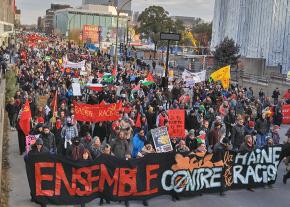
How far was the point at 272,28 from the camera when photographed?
58562mm

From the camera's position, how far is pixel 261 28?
61281 millimetres

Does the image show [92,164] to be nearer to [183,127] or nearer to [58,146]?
[58,146]

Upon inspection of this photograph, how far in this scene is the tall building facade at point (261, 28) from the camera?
5588 cm

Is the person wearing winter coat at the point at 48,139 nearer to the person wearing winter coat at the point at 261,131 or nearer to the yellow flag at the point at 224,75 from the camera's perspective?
the person wearing winter coat at the point at 261,131

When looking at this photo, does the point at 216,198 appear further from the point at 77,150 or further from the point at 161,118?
the point at 161,118

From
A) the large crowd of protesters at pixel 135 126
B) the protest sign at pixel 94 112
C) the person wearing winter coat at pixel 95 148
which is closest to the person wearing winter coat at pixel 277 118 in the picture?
the large crowd of protesters at pixel 135 126

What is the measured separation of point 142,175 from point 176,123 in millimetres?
4744

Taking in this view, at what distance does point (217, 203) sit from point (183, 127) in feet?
14.5

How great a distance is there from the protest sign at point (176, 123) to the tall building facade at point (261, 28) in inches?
1539

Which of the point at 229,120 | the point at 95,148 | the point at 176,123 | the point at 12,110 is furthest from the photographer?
the point at 12,110

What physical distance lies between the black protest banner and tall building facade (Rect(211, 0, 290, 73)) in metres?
42.1

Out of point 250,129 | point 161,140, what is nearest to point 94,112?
point 161,140

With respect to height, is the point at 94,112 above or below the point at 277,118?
above

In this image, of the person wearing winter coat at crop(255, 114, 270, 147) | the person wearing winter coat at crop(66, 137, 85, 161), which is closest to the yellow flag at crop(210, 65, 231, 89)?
the person wearing winter coat at crop(255, 114, 270, 147)
